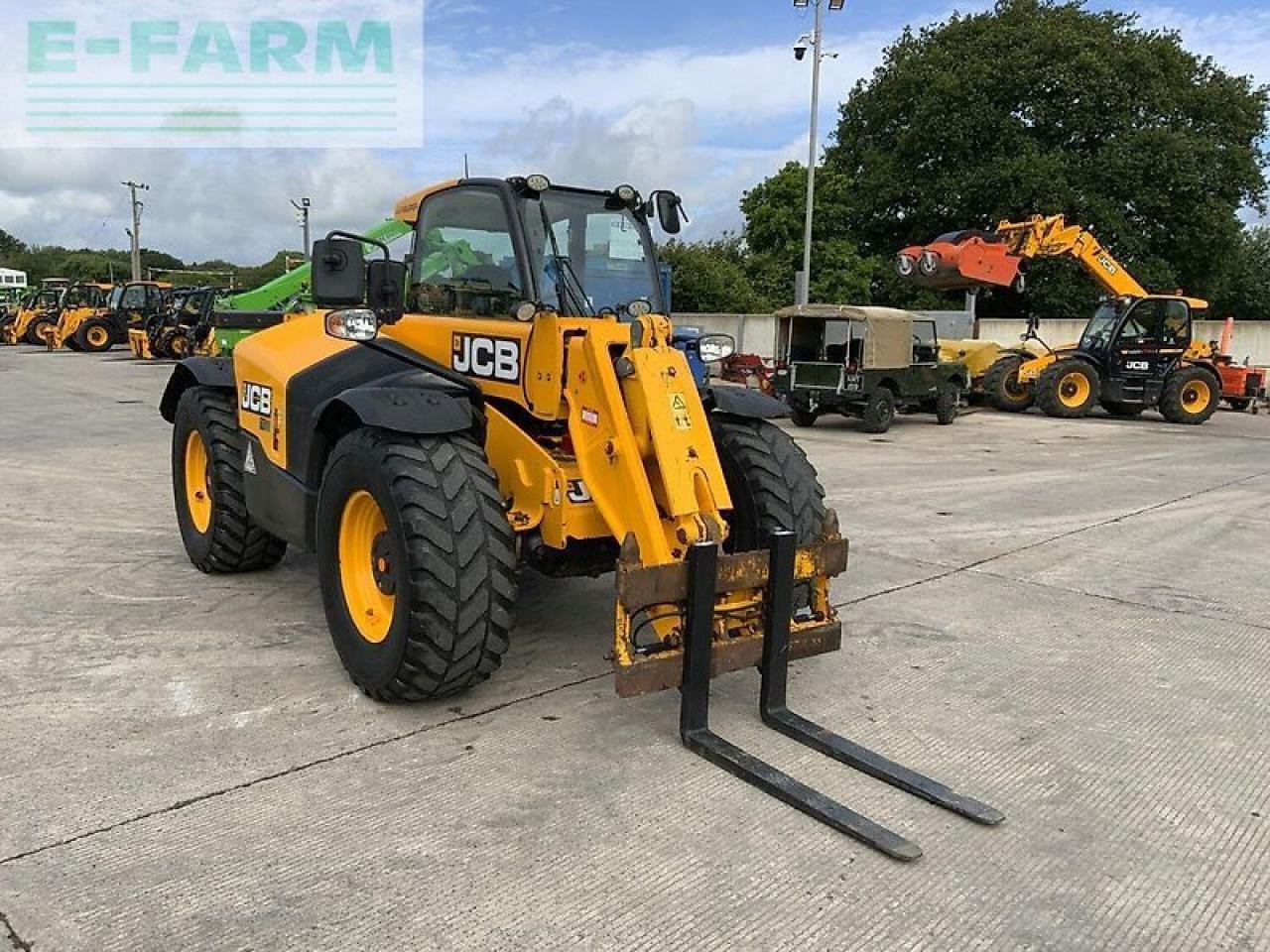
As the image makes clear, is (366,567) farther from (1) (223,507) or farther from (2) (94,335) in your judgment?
(2) (94,335)

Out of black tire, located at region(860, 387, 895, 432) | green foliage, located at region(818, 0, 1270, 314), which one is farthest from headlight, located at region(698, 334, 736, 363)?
green foliage, located at region(818, 0, 1270, 314)

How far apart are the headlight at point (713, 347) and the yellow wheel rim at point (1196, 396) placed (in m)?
15.9

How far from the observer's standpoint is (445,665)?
3.82 metres

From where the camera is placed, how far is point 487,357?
4531 mm

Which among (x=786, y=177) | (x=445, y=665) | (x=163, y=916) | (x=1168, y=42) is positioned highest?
(x=1168, y=42)

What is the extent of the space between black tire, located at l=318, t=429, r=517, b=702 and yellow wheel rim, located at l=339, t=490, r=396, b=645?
10cm

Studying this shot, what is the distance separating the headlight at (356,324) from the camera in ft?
14.9

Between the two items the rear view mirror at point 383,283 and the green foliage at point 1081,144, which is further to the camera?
the green foliage at point 1081,144

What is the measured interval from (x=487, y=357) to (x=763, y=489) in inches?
54.6

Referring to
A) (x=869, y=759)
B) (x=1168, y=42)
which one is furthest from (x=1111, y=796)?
(x=1168, y=42)

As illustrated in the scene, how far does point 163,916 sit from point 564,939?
42.4 inches

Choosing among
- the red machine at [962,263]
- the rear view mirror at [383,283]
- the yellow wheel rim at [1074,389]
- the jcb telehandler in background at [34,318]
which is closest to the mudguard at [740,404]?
the rear view mirror at [383,283]

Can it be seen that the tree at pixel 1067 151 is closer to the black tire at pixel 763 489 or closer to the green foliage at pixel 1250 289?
the green foliage at pixel 1250 289

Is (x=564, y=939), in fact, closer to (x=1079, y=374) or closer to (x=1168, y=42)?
(x=1079, y=374)
